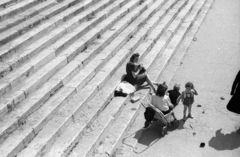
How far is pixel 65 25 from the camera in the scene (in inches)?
352

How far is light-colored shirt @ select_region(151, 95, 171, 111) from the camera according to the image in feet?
21.4

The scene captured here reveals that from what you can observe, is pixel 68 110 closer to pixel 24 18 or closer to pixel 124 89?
pixel 124 89

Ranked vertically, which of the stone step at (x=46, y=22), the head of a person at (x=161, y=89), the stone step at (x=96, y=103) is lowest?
the stone step at (x=96, y=103)

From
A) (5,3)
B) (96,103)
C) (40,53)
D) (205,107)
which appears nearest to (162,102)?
(96,103)

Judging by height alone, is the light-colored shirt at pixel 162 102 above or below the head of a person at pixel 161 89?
below

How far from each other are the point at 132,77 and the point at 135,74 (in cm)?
10

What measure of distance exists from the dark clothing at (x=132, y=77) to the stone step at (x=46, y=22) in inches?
95.2

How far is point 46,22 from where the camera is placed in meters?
8.77

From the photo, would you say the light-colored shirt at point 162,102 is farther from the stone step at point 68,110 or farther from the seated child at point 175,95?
the stone step at point 68,110

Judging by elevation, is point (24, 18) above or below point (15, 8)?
below

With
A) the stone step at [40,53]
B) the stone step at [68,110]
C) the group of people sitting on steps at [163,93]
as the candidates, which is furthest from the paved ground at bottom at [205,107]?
the stone step at [40,53]

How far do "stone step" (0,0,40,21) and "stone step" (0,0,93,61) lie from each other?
1.51 feet

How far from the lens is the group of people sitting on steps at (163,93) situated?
6.53 metres

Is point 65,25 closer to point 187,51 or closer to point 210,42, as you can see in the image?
point 187,51
